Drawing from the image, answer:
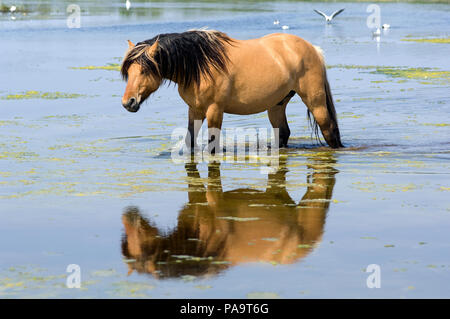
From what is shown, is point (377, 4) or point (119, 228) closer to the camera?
point (119, 228)

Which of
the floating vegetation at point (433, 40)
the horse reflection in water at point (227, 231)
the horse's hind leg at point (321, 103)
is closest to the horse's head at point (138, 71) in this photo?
the horse reflection in water at point (227, 231)

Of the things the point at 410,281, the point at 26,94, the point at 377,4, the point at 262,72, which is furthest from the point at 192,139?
the point at 377,4

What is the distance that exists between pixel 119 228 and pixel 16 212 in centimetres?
116

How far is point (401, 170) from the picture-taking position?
32.2 ft

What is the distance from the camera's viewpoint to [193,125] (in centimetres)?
1084

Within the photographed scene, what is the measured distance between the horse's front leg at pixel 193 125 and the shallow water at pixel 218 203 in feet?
1.45

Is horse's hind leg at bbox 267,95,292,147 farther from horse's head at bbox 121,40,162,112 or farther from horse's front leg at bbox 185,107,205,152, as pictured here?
horse's head at bbox 121,40,162,112

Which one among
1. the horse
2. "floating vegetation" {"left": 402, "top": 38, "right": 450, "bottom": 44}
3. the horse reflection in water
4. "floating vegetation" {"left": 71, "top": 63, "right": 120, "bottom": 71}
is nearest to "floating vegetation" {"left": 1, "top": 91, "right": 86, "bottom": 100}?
"floating vegetation" {"left": 71, "top": 63, "right": 120, "bottom": 71}

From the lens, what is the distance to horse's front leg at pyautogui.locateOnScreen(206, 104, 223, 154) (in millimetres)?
10531

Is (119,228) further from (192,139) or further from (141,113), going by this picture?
(141,113)

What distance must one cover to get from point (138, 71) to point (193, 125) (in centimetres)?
117

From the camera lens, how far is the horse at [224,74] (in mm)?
10086

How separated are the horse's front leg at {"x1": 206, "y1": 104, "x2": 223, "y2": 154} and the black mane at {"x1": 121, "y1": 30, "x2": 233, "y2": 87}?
0.40m

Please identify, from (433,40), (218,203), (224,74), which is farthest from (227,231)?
(433,40)
